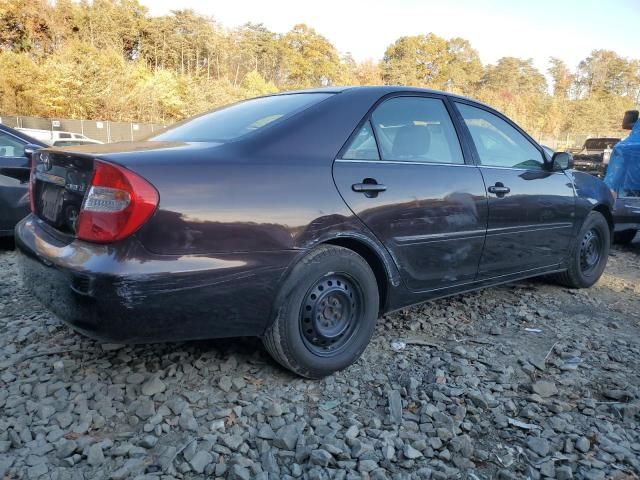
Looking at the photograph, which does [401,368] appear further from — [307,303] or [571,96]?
[571,96]

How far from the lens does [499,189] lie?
3.30 m

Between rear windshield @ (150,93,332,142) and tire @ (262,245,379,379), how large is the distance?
0.75 m

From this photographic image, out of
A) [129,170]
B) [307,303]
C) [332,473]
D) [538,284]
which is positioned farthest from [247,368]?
[538,284]

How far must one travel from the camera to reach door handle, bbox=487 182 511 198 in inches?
128

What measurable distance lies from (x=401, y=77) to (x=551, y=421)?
6875 centimetres

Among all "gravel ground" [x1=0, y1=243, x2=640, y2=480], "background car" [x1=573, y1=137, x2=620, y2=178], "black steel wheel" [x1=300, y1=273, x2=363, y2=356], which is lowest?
"gravel ground" [x1=0, y1=243, x2=640, y2=480]

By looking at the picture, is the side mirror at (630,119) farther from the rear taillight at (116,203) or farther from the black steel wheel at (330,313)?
the rear taillight at (116,203)

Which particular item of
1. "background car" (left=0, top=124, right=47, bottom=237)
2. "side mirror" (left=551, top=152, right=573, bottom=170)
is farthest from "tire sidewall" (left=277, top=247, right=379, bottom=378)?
"background car" (left=0, top=124, right=47, bottom=237)

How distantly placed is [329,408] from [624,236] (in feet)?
19.2

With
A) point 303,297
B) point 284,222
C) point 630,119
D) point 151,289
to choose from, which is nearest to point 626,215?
point 630,119

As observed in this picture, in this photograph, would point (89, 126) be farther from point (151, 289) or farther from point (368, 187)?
point (151, 289)

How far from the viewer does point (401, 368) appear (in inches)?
105

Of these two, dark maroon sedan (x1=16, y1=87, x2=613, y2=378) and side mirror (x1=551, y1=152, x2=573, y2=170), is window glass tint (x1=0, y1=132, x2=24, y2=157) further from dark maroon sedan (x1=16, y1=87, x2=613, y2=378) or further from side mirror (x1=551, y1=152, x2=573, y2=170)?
side mirror (x1=551, y1=152, x2=573, y2=170)

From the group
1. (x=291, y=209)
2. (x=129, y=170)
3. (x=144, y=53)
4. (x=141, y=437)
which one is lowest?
(x=141, y=437)
